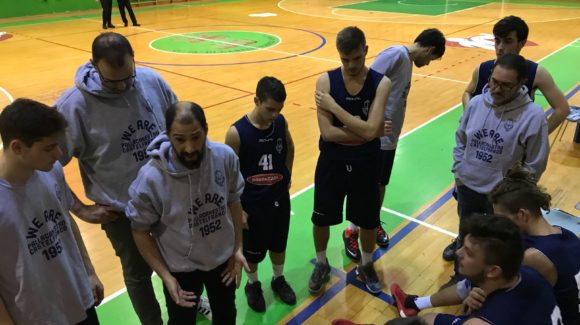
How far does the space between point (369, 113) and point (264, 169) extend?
2.74 feet

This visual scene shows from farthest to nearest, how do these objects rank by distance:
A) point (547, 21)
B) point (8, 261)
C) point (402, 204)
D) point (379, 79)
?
point (547, 21), point (402, 204), point (379, 79), point (8, 261)

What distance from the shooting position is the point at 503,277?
210 centimetres

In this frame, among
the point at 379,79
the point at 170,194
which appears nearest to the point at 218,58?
the point at 379,79

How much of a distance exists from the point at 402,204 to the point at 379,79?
7.23ft

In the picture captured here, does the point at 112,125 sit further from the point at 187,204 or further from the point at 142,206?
the point at 187,204

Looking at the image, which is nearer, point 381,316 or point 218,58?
point 381,316

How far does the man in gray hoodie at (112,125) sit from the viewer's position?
7.97ft

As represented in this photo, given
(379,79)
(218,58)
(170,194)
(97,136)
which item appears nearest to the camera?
(170,194)

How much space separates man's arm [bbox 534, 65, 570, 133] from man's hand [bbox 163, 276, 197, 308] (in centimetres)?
291

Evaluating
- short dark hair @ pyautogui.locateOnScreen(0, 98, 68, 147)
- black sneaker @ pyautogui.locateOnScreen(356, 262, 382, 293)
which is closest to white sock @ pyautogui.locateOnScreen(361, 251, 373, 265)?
black sneaker @ pyautogui.locateOnScreen(356, 262, 382, 293)

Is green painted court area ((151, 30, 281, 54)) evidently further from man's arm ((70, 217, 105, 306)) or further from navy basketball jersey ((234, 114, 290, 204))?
man's arm ((70, 217, 105, 306))

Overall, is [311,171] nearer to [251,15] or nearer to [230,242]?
[230,242]

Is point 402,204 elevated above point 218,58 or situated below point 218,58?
below

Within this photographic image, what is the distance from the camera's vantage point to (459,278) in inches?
132
